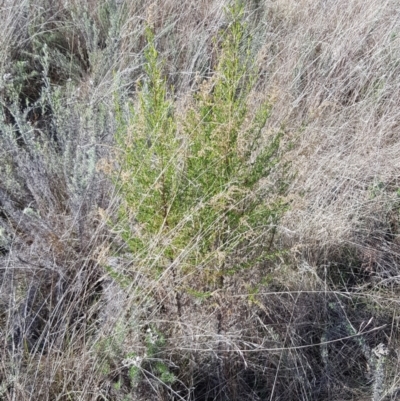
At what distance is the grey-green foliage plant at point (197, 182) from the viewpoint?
1.81m

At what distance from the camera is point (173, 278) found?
6.48ft

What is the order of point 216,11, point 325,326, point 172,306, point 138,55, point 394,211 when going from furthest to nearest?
point 216,11
point 138,55
point 394,211
point 325,326
point 172,306

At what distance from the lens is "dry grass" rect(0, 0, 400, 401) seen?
6.27 feet

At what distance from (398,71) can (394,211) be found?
100cm

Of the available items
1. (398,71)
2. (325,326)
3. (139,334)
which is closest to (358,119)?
(398,71)

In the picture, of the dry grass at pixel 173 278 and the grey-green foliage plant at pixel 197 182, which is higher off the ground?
the grey-green foliage plant at pixel 197 182

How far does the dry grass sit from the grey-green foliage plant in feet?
0.30

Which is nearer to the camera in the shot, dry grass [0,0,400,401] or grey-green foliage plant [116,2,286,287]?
grey-green foliage plant [116,2,286,287]

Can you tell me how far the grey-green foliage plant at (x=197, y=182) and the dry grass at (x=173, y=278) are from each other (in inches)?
3.7

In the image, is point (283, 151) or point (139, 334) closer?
point (139, 334)

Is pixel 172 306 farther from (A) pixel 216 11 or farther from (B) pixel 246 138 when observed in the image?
(A) pixel 216 11

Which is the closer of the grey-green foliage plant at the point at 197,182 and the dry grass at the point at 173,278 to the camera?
the grey-green foliage plant at the point at 197,182

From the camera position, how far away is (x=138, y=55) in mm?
3178

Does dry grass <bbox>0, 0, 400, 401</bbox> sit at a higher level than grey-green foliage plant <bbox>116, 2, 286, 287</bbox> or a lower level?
lower
